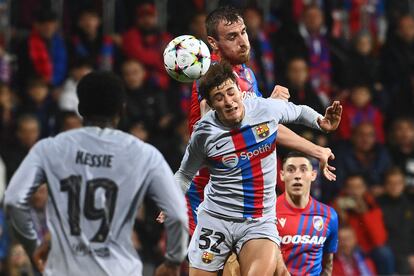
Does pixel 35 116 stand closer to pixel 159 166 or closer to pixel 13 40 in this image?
pixel 13 40

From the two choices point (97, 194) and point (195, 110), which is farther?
point (195, 110)

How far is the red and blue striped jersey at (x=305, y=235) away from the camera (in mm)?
8423

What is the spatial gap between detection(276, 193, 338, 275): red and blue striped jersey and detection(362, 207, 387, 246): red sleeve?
4571 millimetres

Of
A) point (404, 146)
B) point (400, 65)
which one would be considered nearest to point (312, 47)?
point (400, 65)

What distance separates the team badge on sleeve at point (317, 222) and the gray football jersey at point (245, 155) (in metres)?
1.07

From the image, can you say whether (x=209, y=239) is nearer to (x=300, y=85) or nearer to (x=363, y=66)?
(x=300, y=85)

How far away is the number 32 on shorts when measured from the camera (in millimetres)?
7621

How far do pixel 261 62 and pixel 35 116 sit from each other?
3.14m

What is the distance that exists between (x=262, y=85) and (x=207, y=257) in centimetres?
600

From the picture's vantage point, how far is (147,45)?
1368 cm

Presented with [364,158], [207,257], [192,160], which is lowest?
[364,158]

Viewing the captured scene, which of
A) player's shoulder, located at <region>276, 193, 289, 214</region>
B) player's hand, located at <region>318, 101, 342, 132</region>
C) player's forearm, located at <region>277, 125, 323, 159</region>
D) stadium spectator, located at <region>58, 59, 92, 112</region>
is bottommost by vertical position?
player's shoulder, located at <region>276, 193, 289, 214</region>

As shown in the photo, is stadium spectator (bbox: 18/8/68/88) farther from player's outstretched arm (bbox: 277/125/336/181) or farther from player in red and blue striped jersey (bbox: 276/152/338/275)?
player's outstretched arm (bbox: 277/125/336/181)

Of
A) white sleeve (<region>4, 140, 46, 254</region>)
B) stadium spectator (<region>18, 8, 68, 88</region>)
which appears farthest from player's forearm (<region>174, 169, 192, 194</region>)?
stadium spectator (<region>18, 8, 68, 88</region>)
